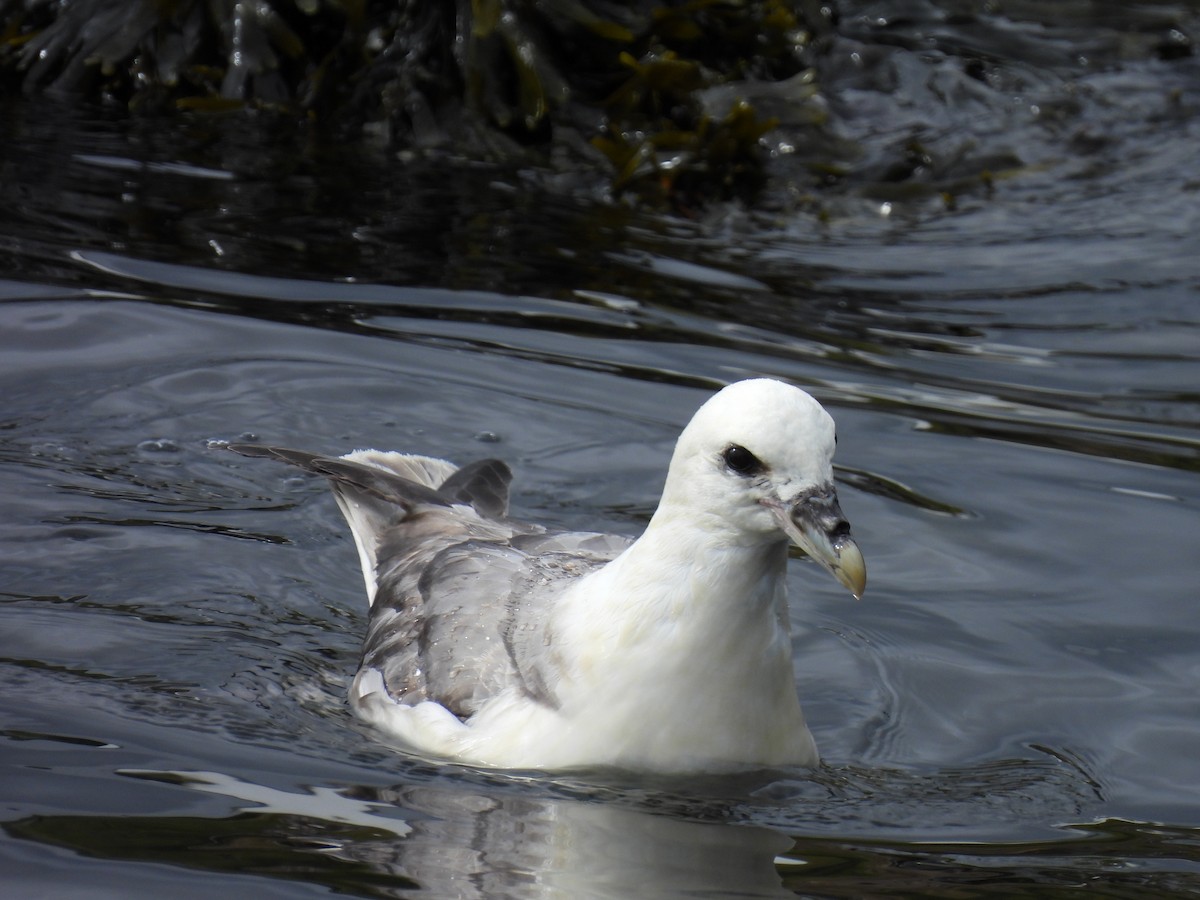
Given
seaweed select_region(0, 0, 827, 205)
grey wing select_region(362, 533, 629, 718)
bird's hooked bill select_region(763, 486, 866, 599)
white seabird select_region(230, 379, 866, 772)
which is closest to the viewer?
bird's hooked bill select_region(763, 486, 866, 599)

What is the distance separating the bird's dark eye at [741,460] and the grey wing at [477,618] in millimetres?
747

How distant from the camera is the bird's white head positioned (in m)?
3.36

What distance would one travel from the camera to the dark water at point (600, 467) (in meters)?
3.49

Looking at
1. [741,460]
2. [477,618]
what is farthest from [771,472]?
[477,618]

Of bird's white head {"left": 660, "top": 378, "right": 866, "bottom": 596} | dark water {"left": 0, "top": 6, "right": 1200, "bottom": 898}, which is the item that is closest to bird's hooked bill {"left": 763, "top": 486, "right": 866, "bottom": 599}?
bird's white head {"left": 660, "top": 378, "right": 866, "bottom": 596}

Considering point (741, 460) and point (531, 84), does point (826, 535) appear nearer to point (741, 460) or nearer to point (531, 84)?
point (741, 460)

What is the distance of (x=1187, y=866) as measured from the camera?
11.6ft

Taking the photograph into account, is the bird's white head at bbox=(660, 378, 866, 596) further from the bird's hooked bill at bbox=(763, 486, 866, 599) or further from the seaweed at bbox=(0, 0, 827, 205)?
the seaweed at bbox=(0, 0, 827, 205)

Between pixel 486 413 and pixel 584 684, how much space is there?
252 cm

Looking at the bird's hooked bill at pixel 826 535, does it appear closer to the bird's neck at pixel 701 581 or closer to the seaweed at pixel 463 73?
the bird's neck at pixel 701 581

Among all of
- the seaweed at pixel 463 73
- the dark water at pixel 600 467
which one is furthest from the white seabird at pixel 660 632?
the seaweed at pixel 463 73

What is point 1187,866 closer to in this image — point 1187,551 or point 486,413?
point 1187,551

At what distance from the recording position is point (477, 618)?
4.30m

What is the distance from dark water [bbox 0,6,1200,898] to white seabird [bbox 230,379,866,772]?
4.9 inches
